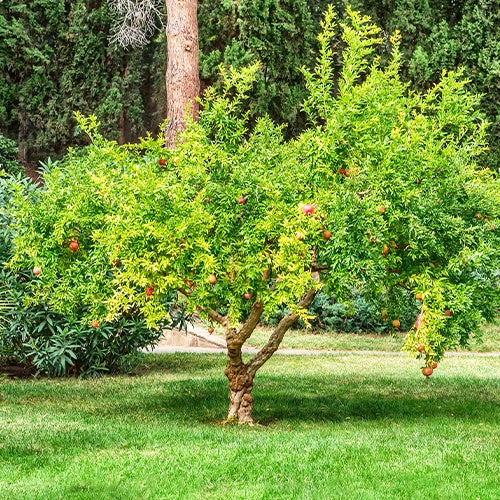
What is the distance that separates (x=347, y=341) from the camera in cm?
1581

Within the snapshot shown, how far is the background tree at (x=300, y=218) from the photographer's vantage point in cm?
648

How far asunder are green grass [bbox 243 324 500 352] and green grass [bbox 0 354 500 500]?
160 inches

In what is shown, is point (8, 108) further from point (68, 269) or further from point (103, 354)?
point (68, 269)

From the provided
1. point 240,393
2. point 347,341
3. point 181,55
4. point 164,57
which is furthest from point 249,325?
point 164,57

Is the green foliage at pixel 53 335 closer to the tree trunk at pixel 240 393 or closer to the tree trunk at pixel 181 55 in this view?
the tree trunk at pixel 240 393

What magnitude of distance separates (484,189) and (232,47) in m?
13.5

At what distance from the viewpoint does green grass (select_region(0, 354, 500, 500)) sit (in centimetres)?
543

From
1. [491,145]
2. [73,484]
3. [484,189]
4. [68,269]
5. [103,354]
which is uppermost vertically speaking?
[491,145]

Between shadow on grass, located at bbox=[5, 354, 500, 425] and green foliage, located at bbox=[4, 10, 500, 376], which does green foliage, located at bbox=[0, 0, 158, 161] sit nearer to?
shadow on grass, located at bbox=[5, 354, 500, 425]

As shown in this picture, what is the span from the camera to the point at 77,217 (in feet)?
23.2

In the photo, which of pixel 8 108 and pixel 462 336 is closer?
pixel 462 336

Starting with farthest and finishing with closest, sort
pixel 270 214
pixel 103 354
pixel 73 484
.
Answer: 1. pixel 103 354
2. pixel 270 214
3. pixel 73 484

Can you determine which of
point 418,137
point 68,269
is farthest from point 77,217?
point 418,137

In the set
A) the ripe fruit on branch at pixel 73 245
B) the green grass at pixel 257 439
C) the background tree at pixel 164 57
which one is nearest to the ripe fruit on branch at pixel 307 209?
the green grass at pixel 257 439
